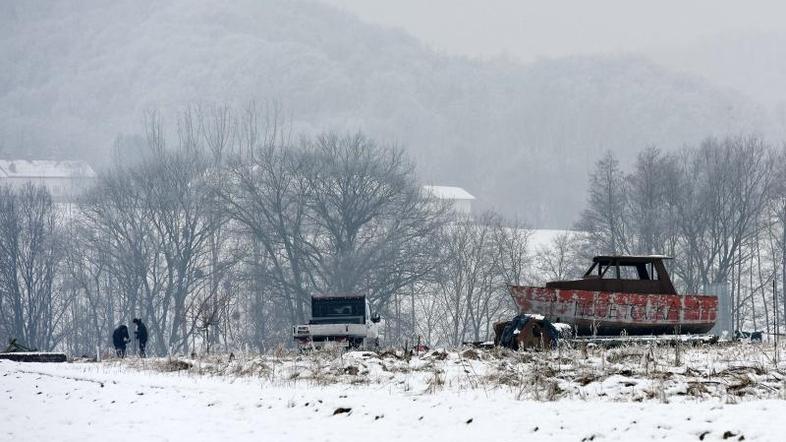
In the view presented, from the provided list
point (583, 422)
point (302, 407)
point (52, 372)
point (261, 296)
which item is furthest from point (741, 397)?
point (261, 296)

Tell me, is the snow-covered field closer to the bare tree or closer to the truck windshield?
the truck windshield

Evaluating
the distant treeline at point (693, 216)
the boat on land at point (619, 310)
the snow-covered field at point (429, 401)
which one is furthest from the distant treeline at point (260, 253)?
the snow-covered field at point (429, 401)

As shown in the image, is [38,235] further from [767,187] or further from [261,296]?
[767,187]

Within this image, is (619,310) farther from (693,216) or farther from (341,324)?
(693,216)

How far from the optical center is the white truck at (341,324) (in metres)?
40.0

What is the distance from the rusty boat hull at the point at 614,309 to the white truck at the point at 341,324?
851 cm

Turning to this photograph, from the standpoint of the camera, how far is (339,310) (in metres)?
43.3

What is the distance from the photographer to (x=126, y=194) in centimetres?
9050

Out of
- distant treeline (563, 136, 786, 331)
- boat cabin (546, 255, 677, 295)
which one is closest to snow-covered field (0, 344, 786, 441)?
boat cabin (546, 255, 677, 295)

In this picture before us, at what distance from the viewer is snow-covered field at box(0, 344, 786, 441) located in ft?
40.7

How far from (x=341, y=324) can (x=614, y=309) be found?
1188 centimetres

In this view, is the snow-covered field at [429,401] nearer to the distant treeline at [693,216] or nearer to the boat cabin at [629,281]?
the boat cabin at [629,281]

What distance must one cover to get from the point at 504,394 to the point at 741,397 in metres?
3.03

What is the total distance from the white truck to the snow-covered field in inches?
675
